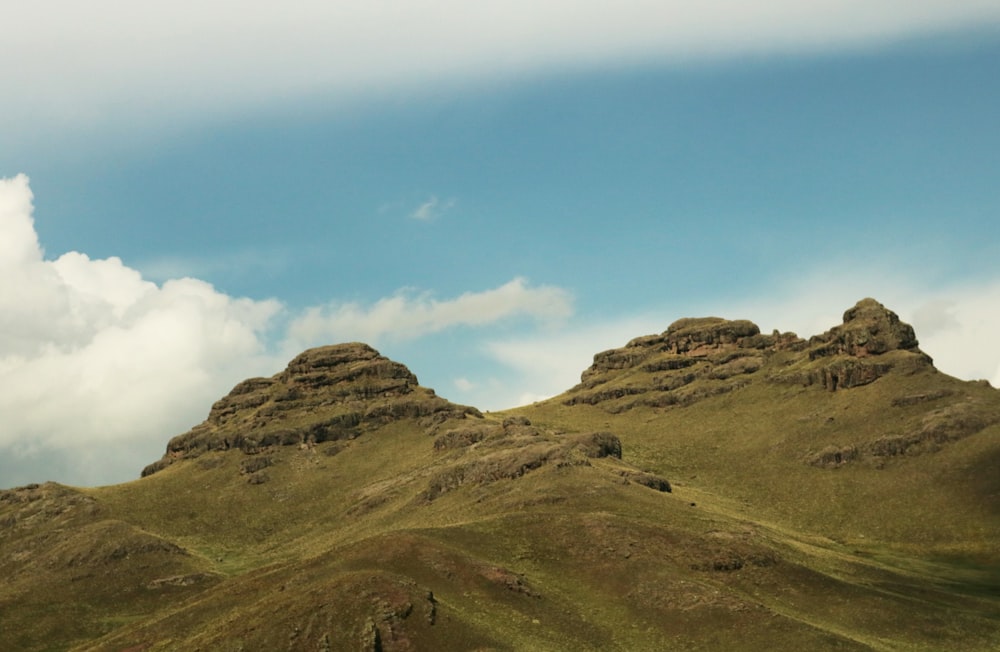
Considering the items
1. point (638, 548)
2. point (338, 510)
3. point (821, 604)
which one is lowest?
point (821, 604)

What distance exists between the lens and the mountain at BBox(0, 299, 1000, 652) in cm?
8375

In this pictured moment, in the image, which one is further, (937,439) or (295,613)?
(937,439)

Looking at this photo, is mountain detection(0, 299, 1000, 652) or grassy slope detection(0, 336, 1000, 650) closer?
grassy slope detection(0, 336, 1000, 650)

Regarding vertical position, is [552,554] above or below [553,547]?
below

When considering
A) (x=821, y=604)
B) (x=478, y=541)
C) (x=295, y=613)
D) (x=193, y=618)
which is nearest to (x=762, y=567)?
(x=821, y=604)

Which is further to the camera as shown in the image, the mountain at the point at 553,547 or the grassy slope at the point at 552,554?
the mountain at the point at 553,547

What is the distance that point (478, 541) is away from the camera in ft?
343

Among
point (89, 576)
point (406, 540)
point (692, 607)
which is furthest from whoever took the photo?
point (89, 576)

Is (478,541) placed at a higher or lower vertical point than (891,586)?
higher

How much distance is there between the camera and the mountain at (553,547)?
83750mm

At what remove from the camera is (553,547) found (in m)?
104

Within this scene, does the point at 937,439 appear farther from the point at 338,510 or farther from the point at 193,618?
the point at 193,618

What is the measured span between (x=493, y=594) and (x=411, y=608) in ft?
36.9

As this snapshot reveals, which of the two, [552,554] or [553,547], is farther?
[553,547]
